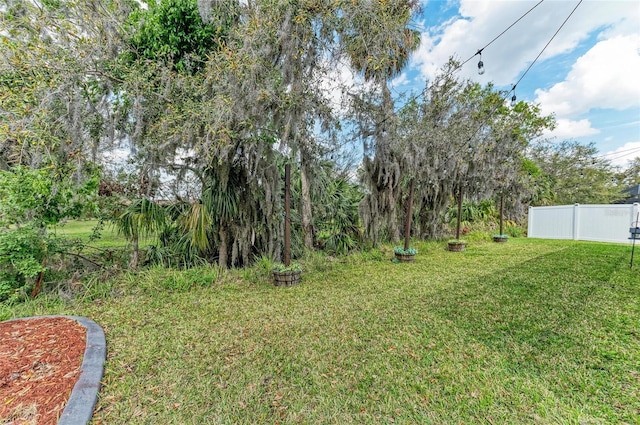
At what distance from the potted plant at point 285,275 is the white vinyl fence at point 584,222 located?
28.0 feet

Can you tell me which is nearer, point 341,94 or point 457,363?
point 457,363

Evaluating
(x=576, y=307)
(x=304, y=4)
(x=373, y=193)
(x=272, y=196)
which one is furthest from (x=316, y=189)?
(x=576, y=307)

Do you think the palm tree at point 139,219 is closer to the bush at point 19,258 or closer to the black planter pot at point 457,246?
the bush at point 19,258

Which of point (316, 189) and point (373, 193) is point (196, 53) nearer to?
point (316, 189)

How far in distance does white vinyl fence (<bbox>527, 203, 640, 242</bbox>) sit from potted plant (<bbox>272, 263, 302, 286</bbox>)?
853 cm

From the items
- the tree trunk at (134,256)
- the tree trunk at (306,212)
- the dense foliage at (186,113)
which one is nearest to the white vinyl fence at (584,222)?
the dense foliage at (186,113)

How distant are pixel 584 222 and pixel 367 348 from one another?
9411 mm

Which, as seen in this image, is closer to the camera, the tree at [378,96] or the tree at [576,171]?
the tree at [378,96]

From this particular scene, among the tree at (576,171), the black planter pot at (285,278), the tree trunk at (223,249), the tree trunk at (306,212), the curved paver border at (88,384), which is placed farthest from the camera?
the tree at (576,171)

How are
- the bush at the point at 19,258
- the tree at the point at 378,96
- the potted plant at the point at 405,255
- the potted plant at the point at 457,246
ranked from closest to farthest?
1. the bush at the point at 19,258
2. the tree at the point at 378,96
3. the potted plant at the point at 405,255
4. the potted plant at the point at 457,246

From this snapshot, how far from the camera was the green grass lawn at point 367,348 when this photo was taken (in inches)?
56.6

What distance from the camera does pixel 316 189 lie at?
4.79 m

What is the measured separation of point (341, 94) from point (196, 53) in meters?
2.29

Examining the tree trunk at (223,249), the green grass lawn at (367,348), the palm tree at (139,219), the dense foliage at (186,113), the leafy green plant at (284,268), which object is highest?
the dense foliage at (186,113)
